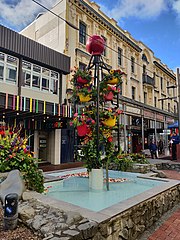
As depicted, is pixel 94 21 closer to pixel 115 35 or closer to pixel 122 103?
pixel 115 35

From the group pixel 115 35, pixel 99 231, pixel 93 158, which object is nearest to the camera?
pixel 99 231

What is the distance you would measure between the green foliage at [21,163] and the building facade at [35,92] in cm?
519

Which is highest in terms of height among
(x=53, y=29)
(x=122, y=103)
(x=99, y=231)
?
(x=53, y=29)

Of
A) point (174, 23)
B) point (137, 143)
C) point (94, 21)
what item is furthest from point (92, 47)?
point (137, 143)

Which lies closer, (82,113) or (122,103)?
(82,113)

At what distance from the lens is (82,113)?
5.78 metres

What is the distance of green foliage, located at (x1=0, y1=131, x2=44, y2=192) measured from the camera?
4452 mm

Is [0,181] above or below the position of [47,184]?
above

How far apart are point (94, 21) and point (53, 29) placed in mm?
3754

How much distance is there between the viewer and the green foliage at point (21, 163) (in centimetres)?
445

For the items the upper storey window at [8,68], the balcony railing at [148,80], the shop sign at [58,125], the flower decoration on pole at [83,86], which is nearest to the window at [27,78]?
the upper storey window at [8,68]

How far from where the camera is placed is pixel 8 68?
11195 mm

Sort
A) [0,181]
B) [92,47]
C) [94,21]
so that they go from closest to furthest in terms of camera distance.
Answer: [0,181]
[92,47]
[94,21]

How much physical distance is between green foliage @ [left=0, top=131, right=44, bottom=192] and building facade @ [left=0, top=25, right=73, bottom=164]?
17.0 feet
